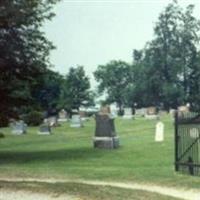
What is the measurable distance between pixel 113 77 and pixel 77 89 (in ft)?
75.8

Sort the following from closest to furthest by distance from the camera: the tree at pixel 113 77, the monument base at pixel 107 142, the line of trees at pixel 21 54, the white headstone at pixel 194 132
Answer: the white headstone at pixel 194 132, the line of trees at pixel 21 54, the monument base at pixel 107 142, the tree at pixel 113 77

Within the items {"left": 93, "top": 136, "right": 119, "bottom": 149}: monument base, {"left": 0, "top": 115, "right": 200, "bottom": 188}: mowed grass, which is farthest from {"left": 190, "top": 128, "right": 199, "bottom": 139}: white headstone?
{"left": 93, "top": 136, "right": 119, "bottom": 149}: monument base

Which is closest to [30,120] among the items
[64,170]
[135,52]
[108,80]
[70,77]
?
[64,170]

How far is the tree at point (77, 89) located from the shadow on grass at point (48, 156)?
A: 278ft

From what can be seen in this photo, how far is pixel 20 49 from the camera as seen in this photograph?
101 feet

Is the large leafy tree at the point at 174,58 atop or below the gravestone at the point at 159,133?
atop

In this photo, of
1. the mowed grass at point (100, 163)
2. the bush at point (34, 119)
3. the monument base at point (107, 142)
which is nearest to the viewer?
the mowed grass at point (100, 163)

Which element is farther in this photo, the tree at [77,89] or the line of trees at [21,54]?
the tree at [77,89]

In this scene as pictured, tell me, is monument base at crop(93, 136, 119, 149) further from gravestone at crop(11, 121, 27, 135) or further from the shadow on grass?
gravestone at crop(11, 121, 27, 135)

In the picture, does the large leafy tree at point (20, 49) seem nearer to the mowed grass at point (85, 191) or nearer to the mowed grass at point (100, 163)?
the mowed grass at point (100, 163)

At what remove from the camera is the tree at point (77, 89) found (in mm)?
118562

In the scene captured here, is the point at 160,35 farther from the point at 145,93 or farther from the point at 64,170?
the point at 64,170

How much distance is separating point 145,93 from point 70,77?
2831 centimetres

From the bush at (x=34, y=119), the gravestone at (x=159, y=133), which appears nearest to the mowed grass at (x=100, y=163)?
the gravestone at (x=159, y=133)
